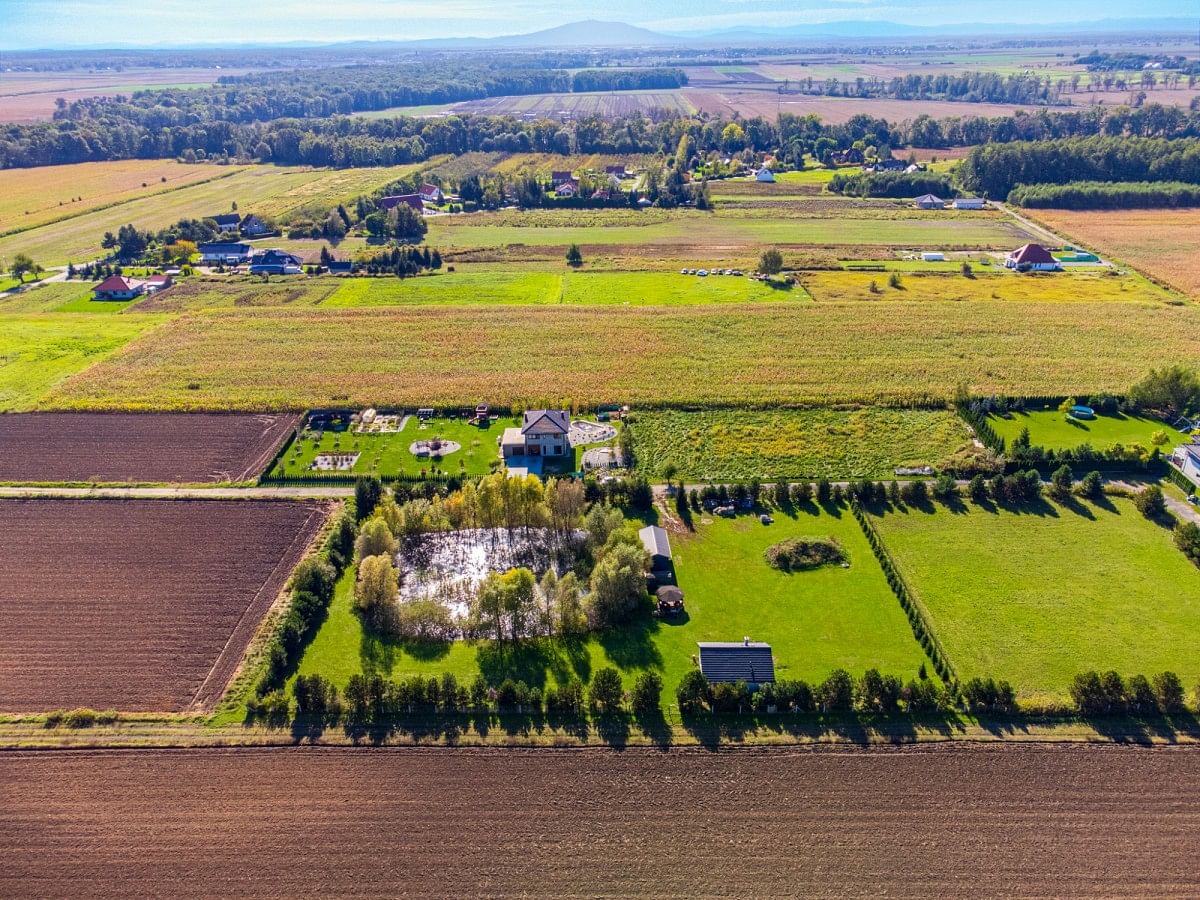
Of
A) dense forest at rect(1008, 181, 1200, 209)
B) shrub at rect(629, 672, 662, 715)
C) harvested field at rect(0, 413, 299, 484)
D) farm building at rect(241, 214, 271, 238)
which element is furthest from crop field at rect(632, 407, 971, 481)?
dense forest at rect(1008, 181, 1200, 209)

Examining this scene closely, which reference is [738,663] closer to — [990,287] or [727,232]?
[990,287]

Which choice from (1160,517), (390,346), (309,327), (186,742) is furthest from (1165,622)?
(309,327)

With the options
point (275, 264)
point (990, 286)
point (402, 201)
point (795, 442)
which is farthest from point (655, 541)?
point (402, 201)

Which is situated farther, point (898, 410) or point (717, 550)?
point (898, 410)

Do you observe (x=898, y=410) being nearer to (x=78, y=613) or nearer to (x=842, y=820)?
(x=842, y=820)

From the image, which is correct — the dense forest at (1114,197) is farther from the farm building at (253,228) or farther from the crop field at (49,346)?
the crop field at (49,346)

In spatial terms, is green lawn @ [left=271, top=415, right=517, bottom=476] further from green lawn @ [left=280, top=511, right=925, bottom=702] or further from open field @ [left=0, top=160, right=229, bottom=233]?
open field @ [left=0, top=160, right=229, bottom=233]
